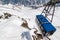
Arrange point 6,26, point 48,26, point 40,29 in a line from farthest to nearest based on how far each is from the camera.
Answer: point 40,29
point 48,26
point 6,26

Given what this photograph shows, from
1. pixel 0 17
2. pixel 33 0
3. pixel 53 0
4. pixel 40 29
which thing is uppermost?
pixel 53 0

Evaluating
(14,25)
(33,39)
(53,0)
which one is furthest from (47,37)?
(53,0)

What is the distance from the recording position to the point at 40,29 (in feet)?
64.0

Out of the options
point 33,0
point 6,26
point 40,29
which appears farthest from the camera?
point 33,0

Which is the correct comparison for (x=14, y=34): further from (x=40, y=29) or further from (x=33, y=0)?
(x=33, y=0)

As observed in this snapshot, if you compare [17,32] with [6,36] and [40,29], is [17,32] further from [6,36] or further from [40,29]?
[40,29]

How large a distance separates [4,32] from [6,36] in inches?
38.1

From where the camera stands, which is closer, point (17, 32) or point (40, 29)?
point (17, 32)

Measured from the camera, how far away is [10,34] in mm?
14242

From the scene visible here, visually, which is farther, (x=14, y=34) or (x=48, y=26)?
(x=48, y=26)

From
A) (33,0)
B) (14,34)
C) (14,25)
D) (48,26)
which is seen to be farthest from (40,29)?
(33,0)

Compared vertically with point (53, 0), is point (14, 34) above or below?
below

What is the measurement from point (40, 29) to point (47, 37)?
2792 mm

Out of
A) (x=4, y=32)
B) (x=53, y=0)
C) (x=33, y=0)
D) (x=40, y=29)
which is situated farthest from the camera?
(x=33, y=0)
